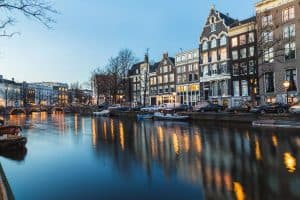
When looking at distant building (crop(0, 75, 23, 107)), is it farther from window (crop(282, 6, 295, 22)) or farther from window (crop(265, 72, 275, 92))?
window (crop(282, 6, 295, 22))

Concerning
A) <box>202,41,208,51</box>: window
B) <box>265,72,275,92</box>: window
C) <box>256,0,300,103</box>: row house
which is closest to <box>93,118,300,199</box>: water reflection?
<box>256,0,300,103</box>: row house

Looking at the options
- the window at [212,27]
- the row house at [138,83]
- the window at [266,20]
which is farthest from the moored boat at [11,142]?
the row house at [138,83]

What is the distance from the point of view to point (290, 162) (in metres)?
14.9

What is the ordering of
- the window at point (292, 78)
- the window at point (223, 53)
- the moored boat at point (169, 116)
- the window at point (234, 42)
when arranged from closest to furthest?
the moored boat at point (169, 116), the window at point (292, 78), the window at point (234, 42), the window at point (223, 53)

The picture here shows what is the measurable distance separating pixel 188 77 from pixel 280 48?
31582mm

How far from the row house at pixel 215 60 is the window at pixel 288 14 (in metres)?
14.7

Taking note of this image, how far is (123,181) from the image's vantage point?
13047 mm

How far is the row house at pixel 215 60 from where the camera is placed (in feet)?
220

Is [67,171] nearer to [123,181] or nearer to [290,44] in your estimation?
[123,181]

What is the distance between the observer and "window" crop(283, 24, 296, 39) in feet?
169

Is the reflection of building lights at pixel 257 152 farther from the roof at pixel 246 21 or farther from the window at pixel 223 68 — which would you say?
the window at pixel 223 68

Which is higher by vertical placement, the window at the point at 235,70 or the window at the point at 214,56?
the window at the point at 214,56

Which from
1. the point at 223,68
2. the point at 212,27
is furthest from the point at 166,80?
the point at 223,68

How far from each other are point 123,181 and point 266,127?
928 inches
